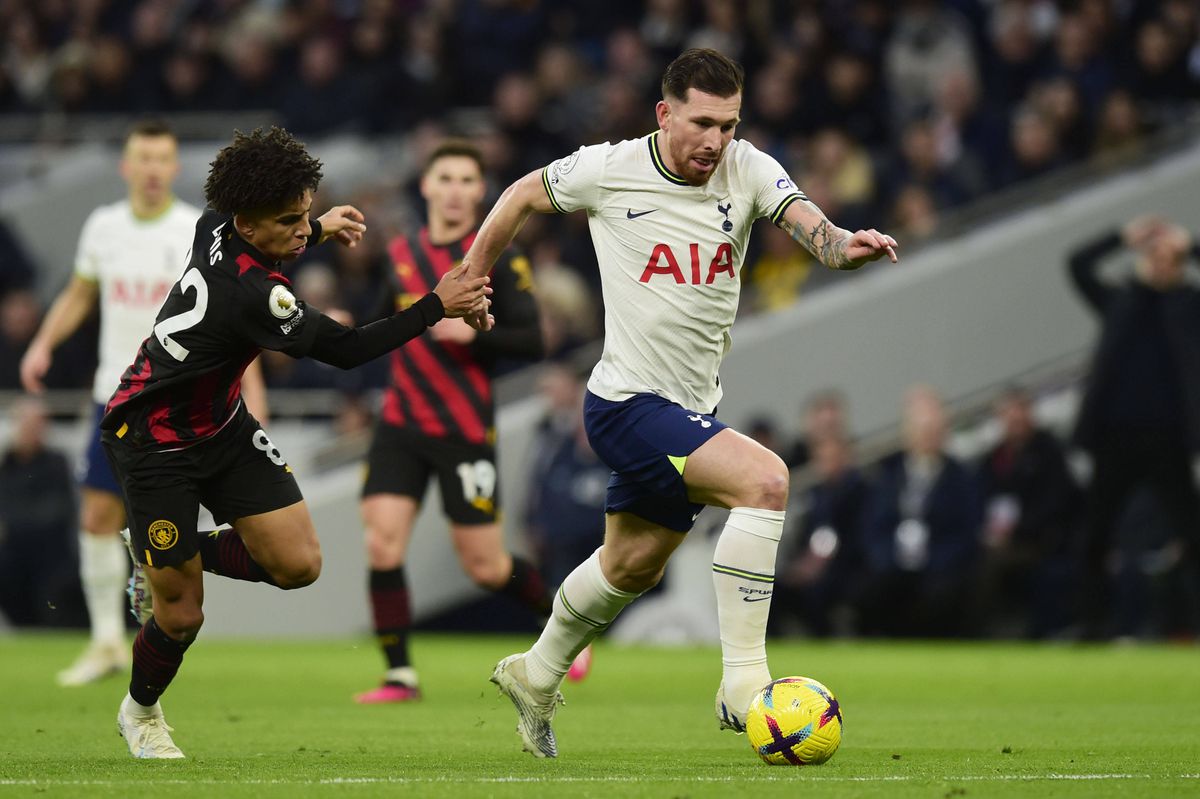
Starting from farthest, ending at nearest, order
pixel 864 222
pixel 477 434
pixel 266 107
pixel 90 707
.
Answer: pixel 266 107
pixel 864 222
pixel 477 434
pixel 90 707

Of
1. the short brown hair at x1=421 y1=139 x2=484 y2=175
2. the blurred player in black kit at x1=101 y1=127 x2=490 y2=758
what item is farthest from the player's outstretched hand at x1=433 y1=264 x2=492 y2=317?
the short brown hair at x1=421 y1=139 x2=484 y2=175

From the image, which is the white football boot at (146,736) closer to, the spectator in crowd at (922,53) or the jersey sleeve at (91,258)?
the jersey sleeve at (91,258)

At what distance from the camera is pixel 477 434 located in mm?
9523

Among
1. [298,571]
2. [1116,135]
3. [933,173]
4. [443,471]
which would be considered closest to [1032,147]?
[1116,135]

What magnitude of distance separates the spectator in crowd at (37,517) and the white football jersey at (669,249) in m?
Result: 10.5

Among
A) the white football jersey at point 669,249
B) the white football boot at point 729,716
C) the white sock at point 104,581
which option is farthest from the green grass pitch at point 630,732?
the white football jersey at point 669,249

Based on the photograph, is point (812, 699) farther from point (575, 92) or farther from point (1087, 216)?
point (575, 92)

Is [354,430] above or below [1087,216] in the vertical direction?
below

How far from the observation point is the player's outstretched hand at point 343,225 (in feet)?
22.4

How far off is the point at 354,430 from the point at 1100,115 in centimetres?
698

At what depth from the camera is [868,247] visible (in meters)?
6.09

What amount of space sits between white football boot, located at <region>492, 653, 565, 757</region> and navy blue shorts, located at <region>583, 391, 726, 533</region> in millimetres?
684

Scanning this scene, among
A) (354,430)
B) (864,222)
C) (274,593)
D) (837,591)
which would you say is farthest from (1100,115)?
(274,593)

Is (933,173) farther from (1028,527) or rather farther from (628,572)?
(628,572)
